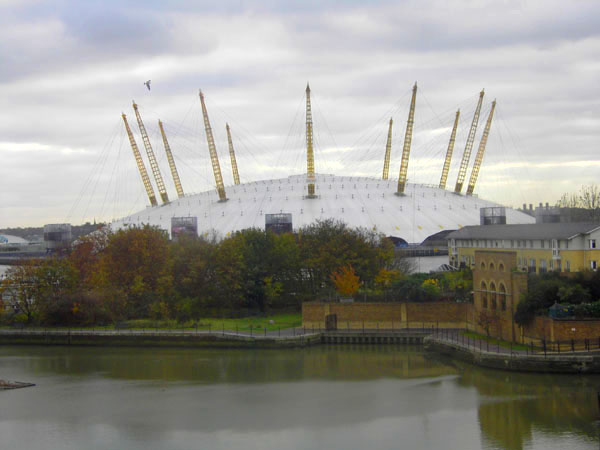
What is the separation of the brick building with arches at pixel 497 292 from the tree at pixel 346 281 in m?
7.65

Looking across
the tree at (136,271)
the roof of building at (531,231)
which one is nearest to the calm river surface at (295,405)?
the tree at (136,271)

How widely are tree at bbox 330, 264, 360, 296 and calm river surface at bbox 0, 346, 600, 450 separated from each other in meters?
8.27

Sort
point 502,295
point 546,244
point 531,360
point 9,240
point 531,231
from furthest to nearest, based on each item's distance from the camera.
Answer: point 9,240 < point 531,231 < point 546,244 < point 502,295 < point 531,360

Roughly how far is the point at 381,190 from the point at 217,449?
5328 centimetres

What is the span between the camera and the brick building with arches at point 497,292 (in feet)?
103

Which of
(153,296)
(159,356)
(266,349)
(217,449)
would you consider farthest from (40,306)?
(217,449)

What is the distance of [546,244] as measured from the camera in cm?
4266

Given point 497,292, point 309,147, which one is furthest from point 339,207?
point 497,292

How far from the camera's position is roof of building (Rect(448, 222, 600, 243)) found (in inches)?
1594

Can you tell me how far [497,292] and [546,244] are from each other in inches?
440

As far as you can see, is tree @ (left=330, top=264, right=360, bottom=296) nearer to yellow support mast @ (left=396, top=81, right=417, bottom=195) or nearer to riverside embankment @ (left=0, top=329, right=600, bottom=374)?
riverside embankment @ (left=0, top=329, right=600, bottom=374)

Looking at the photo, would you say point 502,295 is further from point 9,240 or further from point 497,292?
point 9,240

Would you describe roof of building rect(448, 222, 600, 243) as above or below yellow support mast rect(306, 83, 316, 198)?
below

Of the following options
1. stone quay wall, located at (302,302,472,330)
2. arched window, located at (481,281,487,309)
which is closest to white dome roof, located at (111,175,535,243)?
stone quay wall, located at (302,302,472,330)
